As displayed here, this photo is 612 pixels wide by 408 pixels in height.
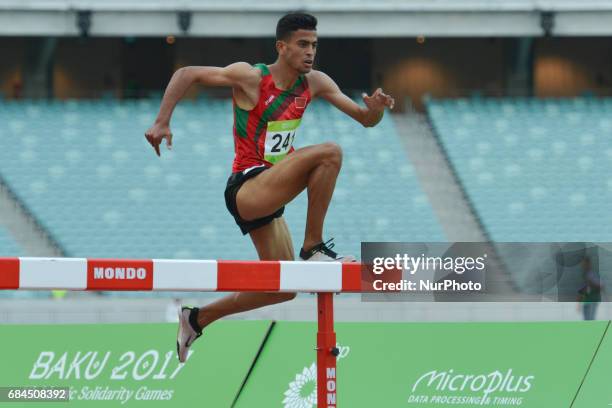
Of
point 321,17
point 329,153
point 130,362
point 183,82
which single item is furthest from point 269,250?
point 321,17

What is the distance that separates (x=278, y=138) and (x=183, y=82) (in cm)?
65

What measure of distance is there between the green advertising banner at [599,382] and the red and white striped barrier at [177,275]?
104 inches

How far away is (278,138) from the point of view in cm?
577

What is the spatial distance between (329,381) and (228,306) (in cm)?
102

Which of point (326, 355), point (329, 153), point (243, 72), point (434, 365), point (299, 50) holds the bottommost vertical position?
point (434, 365)

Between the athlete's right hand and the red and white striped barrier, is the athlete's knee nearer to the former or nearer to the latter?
the red and white striped barrier

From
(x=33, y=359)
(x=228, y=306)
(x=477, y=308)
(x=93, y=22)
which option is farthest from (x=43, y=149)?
(x=228, y=306)

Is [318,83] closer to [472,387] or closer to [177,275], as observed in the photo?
[177,275]

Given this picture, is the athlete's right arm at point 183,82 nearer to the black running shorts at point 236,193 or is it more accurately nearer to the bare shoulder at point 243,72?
the bare shoulder at point 243,72

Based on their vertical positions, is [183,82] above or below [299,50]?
below

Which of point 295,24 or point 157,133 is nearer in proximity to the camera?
point 157,133

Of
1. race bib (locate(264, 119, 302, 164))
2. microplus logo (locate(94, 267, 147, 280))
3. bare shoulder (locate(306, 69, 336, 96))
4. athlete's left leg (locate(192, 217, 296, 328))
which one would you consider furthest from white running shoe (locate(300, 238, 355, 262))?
microplus logo (locate(94, 267, 147, 280))

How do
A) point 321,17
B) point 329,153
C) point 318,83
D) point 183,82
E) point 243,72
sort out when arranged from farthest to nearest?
1. point 321,17
2. point 318,83
3. point 243,72
4. point 329,153
5. point 183,82

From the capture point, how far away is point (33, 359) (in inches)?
285
